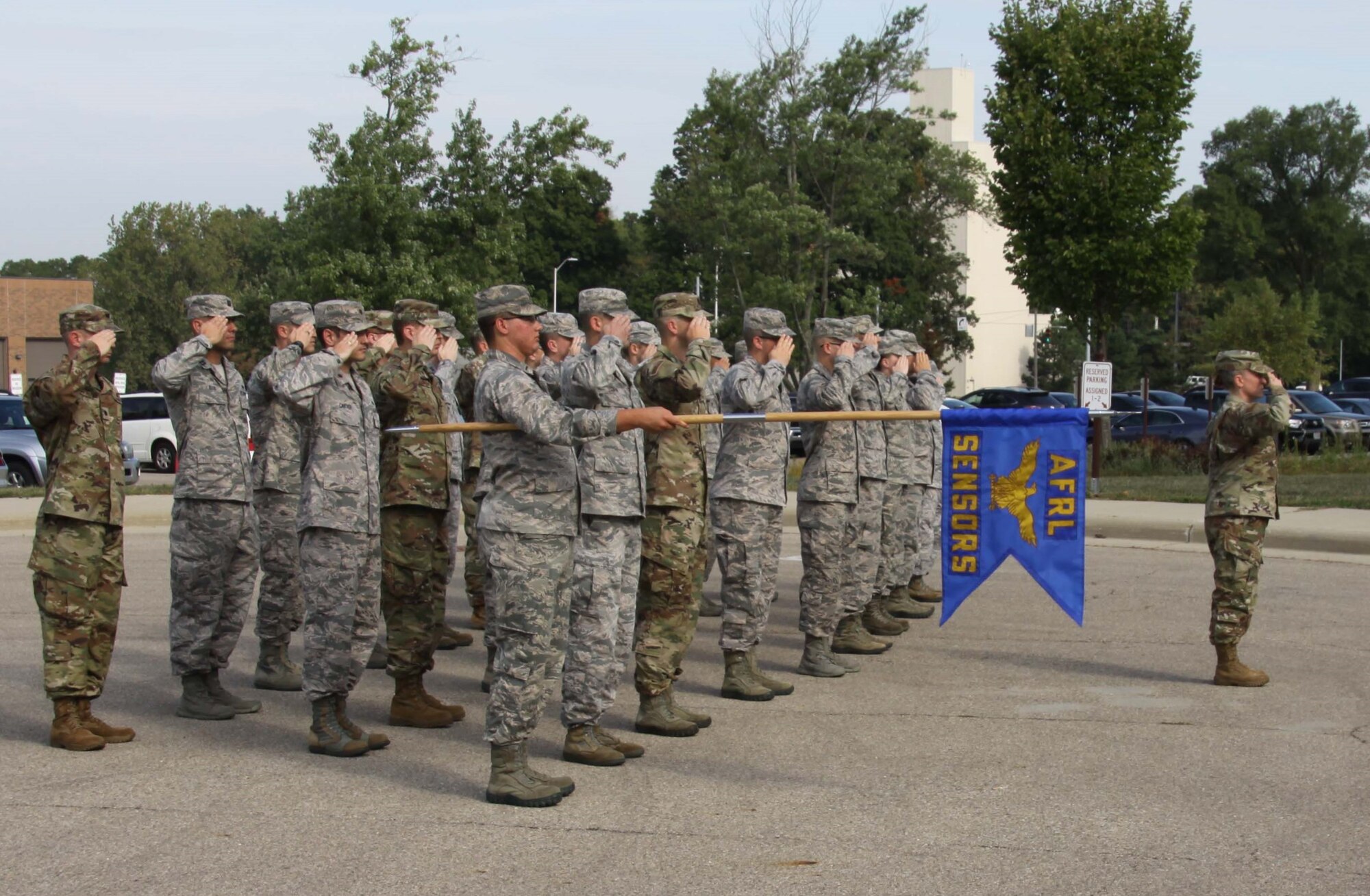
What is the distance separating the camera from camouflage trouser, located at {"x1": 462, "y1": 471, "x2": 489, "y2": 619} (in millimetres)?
9914

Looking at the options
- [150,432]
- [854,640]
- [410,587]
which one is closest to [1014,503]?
[854,640]

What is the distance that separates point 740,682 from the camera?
8.16m

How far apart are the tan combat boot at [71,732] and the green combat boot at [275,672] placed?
1545mm

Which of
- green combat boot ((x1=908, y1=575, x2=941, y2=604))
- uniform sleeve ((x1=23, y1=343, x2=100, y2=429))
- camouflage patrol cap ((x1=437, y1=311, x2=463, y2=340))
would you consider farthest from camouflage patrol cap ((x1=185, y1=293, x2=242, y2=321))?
green combat boot ((x1=908, y1=575, x2=941, y2=604))

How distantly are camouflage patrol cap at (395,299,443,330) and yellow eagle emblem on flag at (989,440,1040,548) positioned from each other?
3.09 meters

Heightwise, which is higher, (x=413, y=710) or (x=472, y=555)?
(x=472, y=555)

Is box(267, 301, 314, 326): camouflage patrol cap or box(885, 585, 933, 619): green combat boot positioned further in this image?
box(885, 585, 933, 619): green combat boot

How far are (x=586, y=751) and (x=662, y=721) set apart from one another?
69cm

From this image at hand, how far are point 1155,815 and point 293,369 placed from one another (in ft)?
14.5

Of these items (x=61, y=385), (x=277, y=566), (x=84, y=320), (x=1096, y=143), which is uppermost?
(x=1096, y=143)

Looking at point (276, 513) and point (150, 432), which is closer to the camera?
point (276, 513)

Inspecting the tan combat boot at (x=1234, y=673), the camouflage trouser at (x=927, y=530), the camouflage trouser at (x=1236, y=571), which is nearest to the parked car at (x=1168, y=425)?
the camouflage trouser at (x=927, y=530)

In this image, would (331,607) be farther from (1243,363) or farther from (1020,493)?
(1243,363)

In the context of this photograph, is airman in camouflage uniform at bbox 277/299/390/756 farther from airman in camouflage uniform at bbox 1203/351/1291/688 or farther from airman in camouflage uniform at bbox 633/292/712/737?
airman in camouflage uniform at bbox 1203/351/1291/688
